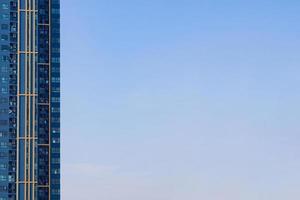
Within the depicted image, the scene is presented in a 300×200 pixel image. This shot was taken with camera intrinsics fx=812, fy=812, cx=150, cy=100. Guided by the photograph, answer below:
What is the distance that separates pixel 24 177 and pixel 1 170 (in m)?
5.86

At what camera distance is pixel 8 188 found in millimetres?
197375

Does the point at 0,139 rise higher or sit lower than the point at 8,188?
higher

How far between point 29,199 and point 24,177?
5.53m

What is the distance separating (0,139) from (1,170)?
304 inches

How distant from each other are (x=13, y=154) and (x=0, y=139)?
488 centimetres

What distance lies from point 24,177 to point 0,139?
11.1 metres

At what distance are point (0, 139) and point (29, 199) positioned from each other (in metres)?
16.4

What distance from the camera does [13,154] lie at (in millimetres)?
199875

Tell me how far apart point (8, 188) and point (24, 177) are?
4.76m

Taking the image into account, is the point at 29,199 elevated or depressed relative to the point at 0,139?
depressed

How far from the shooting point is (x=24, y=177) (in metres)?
199

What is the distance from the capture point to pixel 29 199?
199m
